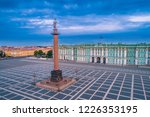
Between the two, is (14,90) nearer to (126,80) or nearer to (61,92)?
(61,92)

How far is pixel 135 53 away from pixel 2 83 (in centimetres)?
4145

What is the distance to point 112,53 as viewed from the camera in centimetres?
5172

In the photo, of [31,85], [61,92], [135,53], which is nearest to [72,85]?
[61,92]

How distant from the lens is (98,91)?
21062 millimetres

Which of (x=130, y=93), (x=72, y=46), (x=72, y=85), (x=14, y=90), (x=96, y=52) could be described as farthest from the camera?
(x=72, y=46)

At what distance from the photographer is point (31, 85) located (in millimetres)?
24406

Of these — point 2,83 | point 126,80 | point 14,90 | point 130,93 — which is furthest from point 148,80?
point 2,83

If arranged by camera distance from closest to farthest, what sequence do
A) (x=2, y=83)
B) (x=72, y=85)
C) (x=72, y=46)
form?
1. (x=72, y=85)
2. (x=2, y=83)
3. (x=72, y=46)

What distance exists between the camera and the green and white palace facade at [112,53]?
4741cm

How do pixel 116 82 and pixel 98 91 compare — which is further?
pixel 116 82

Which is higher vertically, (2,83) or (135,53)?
(135,53)

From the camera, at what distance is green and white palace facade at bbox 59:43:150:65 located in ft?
156

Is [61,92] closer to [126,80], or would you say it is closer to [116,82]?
[116,82]

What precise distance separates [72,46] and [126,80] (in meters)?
37.8
